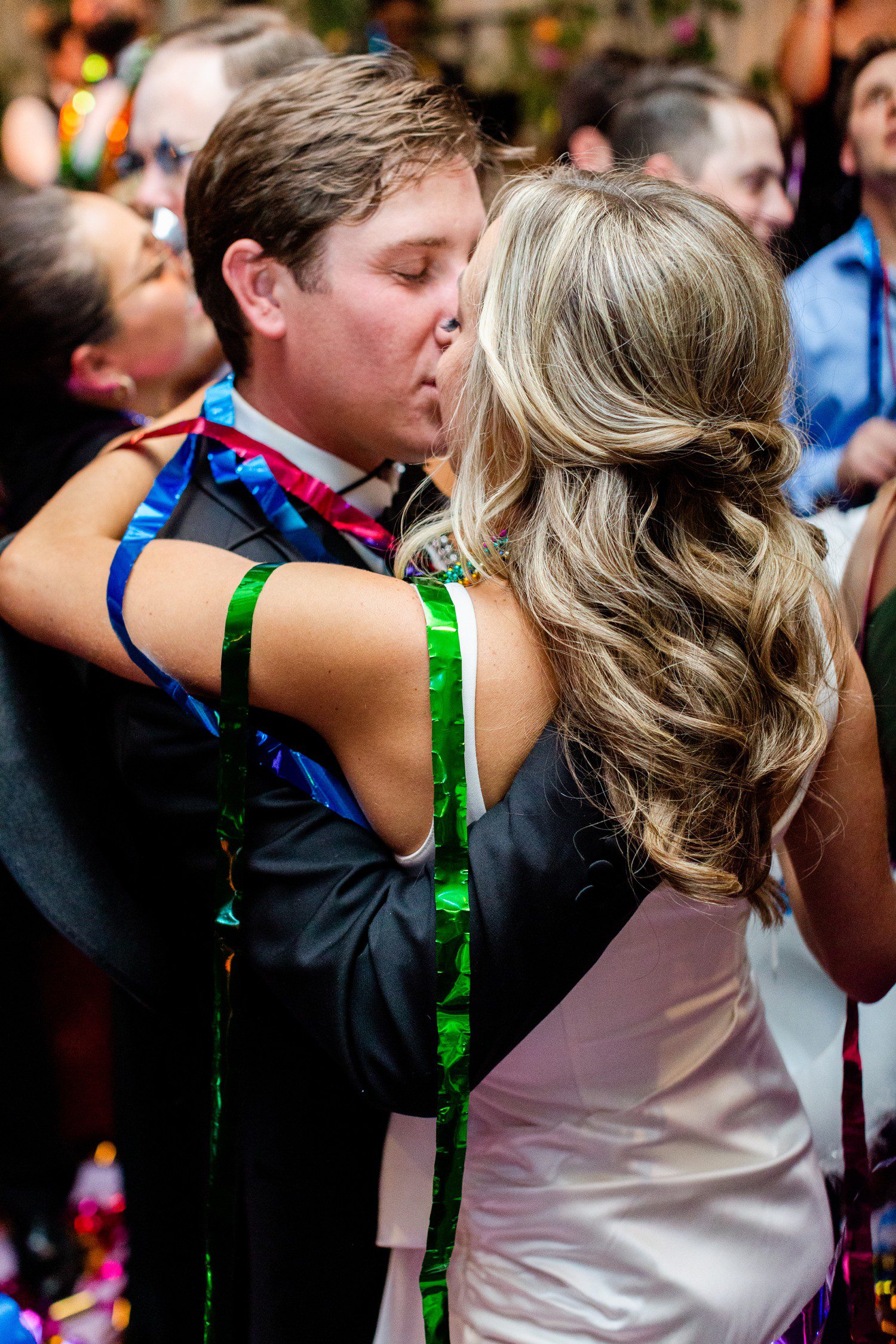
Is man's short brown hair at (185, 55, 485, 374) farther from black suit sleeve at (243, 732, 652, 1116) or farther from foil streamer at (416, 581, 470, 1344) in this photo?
black suit sleeve at (243, 732, 652, 1116)

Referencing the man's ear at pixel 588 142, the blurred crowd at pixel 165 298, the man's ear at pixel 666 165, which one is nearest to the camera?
the blurred crowd at pixel 165 298

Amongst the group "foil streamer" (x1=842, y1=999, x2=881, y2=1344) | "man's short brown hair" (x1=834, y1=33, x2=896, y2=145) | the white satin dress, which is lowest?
"foil streamer" (x1=842, y1=999, x2=881, y2=1344)

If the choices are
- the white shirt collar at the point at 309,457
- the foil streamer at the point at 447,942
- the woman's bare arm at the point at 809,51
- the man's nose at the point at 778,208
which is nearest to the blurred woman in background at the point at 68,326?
the white shirt collar at the point at 309,457

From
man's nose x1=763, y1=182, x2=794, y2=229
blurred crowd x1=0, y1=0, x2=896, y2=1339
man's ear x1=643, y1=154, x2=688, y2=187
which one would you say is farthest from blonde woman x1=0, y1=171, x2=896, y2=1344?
man's nose x1=763, y1=182, x2=794, y2=229

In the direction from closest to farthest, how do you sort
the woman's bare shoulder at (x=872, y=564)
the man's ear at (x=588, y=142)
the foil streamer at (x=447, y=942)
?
the foil streamer at (x=447, y=942) < the woman's bare shoulder at (x=872, y=564) < the man's ear at (x=588, y=142)

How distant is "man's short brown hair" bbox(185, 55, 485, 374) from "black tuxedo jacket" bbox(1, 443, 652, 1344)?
13.4 inches

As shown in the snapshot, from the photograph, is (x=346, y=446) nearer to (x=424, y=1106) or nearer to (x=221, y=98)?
(x=424, y=1106)

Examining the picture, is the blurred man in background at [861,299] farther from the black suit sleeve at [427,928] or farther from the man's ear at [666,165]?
the black suit sleeve at [427,928]

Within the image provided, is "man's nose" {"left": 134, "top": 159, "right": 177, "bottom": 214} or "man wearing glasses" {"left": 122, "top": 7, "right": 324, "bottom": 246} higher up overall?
"man wearing glasses" {"left": 122, "top": 7, "right": 324, "bottom": 246}

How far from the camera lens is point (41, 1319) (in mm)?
2045

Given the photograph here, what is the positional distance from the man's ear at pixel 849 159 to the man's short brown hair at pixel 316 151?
146 cm

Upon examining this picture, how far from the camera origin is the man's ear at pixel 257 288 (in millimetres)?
Answer: 1402

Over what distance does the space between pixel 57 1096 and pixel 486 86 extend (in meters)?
4.44

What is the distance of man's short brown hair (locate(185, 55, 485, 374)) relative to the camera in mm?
1339
